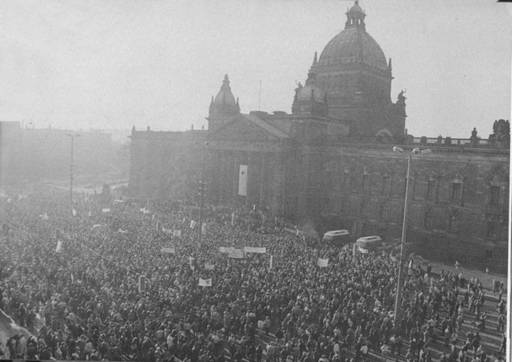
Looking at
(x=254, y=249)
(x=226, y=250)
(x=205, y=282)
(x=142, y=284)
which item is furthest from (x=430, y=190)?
(x=142, y=284)

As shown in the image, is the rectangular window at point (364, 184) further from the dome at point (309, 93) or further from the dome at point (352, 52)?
the dome at point (352, 52)

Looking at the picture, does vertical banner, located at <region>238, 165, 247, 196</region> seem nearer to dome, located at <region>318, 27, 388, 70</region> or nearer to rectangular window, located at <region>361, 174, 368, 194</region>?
rectangular window, located at <region>361, 174, 368, 194</region>

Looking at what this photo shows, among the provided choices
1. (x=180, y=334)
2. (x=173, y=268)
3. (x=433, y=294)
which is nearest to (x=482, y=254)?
(x=433, y=294)

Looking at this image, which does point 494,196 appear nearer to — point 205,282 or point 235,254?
point 235,254

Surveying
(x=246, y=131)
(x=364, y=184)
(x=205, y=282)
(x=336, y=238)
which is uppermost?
(x=246, y=131)

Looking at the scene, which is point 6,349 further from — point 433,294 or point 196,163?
point 196,163

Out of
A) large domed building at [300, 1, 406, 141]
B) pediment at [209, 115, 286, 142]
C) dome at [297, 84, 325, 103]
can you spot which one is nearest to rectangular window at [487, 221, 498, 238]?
large domed building at [300, 1, 406, 141]
